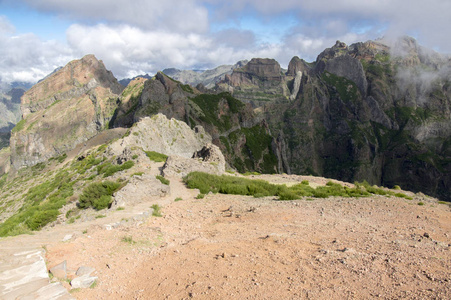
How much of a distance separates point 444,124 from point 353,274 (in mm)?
209265

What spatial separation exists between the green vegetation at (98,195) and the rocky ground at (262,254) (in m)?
3.21

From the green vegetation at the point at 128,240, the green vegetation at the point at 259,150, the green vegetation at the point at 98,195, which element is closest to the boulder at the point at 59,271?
the green vegetation at the point at 128,240

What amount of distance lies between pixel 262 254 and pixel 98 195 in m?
15.3

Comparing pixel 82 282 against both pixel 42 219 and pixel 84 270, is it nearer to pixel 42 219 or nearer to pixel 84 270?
pixel 84 270

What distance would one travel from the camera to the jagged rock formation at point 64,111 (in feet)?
528

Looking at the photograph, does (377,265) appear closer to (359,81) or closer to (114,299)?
(114,299)

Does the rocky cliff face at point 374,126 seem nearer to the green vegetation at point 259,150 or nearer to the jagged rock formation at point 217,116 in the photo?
the green vegetation at point 259,150

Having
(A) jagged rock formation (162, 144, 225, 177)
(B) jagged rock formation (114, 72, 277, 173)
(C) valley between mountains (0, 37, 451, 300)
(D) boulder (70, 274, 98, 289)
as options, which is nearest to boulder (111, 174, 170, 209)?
(C) valley between mountains (0, 37, 451, 300)

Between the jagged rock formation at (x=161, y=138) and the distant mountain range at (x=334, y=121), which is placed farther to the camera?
the distant mountain range at (x=334, y=121)

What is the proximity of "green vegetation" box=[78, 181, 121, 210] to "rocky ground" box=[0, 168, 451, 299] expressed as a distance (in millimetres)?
3211

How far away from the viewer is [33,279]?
7.82 metres

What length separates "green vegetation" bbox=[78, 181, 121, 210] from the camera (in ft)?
60.1

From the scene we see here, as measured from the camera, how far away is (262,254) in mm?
9297

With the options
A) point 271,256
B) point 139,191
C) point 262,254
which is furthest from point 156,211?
point 271,256
